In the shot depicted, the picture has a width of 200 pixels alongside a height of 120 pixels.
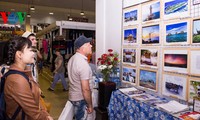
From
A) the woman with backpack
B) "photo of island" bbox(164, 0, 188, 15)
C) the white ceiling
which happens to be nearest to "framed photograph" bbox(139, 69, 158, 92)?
"photo of island" bbox(164, 0, 188, 15)

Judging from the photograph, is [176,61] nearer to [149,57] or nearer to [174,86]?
[174,86]

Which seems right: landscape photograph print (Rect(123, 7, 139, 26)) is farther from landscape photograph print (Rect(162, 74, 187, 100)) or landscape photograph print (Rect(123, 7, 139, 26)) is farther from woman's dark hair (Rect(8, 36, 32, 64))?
woman's dark hair (Rect(8, 36, 32, 64))

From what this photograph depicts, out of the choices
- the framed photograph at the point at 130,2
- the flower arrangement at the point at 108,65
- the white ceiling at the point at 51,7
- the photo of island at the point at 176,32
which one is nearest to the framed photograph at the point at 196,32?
the photo of island at the point at 176,32

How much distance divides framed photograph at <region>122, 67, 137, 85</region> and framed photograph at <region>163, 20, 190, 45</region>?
0.81m

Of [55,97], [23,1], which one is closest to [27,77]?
[55,97]

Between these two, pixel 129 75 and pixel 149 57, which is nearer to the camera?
pixel 149 57

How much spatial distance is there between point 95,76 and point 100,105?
25.8 inches

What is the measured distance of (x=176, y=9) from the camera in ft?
7.70

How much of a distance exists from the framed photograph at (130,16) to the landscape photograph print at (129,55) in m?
0.44

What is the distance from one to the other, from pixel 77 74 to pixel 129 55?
3.60ft

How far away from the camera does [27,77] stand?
1.44 m

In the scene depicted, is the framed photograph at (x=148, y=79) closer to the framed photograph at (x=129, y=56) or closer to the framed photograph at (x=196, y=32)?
the framed photograph at (x=129, y=56)

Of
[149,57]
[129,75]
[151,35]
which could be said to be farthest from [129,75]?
[151,35]

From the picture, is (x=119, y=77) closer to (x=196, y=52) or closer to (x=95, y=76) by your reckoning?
(x=95, y=76)
